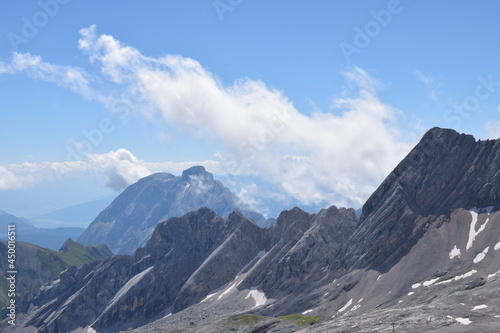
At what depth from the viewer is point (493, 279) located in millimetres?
145875

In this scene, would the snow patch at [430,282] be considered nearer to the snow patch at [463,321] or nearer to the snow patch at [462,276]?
the snow patch at [462,276]

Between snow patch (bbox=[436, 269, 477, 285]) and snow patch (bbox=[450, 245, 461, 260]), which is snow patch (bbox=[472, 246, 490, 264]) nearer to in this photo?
snow patch (bbox=[436, 269, 477, 285])

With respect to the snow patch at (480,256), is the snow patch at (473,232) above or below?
above

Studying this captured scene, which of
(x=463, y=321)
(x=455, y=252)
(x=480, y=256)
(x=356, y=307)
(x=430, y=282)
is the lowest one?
(x=463, y=321)

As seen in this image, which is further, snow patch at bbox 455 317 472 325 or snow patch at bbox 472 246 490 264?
snow patch at bbox 472 246 490 264

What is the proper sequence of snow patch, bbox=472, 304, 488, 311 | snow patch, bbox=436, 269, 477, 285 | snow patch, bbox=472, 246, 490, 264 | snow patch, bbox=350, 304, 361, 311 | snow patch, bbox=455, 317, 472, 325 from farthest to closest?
snow patch, bbox=350, 304, 361, 311 < snow patch, bbox=472, 246, 490, 264 < snow patch, bbox=436, 269, 477, 285 < snow patch, bbox=472, 304, 488, 311 < snow patch, bbox=455, 317, 472, 325

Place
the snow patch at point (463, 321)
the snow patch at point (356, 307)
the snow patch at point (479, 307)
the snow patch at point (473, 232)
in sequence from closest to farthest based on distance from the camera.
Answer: the snow patch at point (463, 321)
the snow patch at point (479, 307)
the snow patch at point (356, 307)
the snow patch at point (473, 232)

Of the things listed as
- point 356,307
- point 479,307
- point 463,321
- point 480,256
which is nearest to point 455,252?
point 480,256

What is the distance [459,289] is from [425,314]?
37.0 meters

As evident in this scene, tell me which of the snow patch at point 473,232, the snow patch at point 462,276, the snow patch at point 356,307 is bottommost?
the snow patch at point 356,307

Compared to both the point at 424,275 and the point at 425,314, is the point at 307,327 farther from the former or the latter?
the point at 424,275

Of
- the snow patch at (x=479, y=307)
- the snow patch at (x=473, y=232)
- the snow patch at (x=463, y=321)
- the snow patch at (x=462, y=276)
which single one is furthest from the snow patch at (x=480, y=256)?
the snow patch at (x=463, y=321)

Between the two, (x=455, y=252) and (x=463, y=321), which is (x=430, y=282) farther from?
(x=463, y=321)

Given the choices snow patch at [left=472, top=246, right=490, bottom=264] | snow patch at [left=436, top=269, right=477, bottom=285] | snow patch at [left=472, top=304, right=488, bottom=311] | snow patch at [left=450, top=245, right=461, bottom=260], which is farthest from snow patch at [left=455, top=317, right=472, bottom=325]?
snow patch at [left=450, top=245, right=461, bottom=260]
